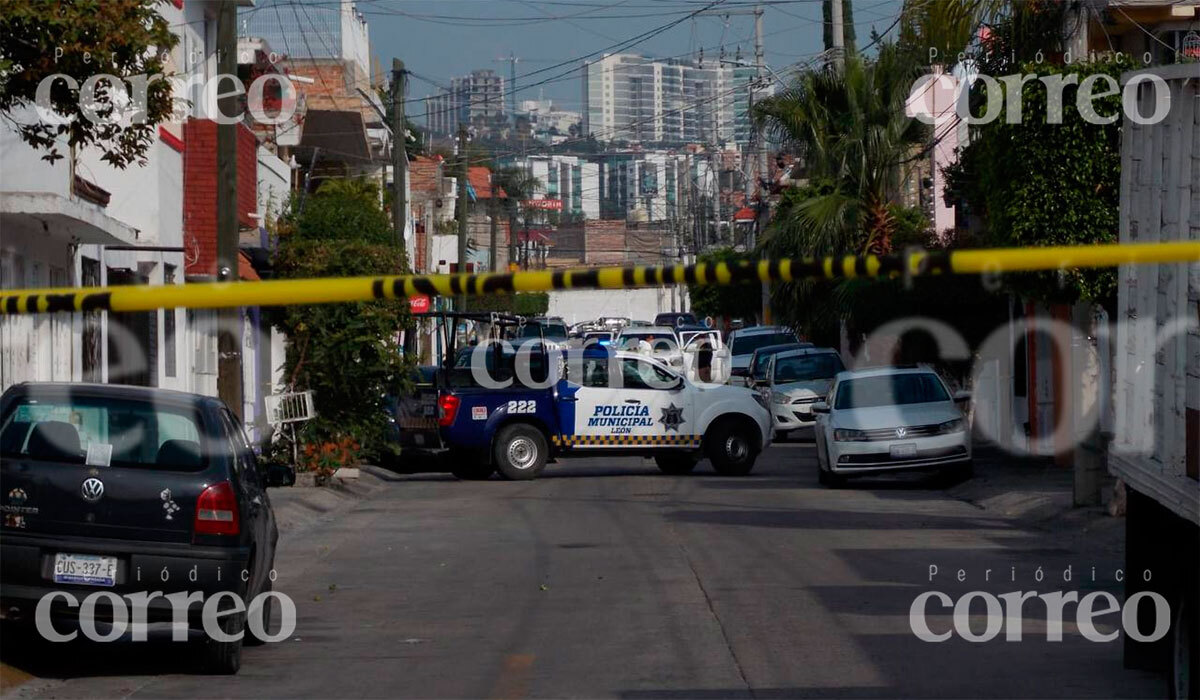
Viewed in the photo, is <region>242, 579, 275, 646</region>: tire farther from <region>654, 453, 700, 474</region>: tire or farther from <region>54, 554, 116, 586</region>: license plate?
<region>654, 453, 700, 474</region>: tire

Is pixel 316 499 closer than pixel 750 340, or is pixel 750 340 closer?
pixel 316 499

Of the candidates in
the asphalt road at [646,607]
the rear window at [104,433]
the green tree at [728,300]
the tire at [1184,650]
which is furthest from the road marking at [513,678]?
the green tree at [728,300]

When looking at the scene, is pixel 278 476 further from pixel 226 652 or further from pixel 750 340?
pixel 750 340

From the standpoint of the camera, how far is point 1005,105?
1755 centimetres

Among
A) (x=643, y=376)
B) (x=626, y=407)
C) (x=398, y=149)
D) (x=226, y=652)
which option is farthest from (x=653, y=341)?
(x=226, y=652)

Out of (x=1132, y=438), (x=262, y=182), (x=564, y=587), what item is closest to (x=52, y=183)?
(x=564, y=587)

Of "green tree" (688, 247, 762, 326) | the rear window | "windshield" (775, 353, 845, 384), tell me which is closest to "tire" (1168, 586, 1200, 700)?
the rear window

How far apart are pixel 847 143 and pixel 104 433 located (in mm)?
23470

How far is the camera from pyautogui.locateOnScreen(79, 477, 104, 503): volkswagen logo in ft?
30.3

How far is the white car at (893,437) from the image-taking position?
72.9ft

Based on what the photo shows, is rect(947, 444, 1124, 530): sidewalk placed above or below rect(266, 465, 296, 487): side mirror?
below

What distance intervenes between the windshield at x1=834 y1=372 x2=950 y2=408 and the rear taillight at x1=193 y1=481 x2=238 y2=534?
14736mm

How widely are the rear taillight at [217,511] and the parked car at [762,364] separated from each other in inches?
962

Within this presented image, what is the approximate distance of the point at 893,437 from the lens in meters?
22.3
